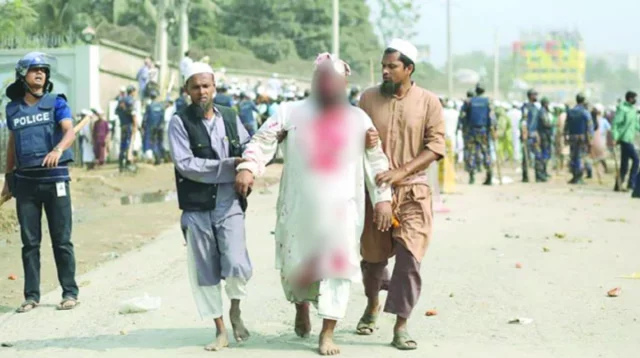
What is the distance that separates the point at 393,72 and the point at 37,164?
9.32 ft

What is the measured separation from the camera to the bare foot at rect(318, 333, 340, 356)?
713 centimetres

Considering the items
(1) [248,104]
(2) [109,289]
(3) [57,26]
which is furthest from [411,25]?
(2) [109,289]

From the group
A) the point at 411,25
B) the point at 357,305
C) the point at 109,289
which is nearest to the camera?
the point at 357,305

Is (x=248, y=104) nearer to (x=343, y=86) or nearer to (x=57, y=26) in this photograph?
(x=57, y=26)

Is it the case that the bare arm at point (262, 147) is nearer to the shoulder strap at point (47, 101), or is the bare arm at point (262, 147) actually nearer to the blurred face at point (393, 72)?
the blurred face at point (393, 72)

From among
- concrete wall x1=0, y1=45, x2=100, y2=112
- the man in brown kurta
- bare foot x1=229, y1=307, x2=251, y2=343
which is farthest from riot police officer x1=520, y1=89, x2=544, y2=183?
bare foot x1=229, y1=307, x2=251, y2=343

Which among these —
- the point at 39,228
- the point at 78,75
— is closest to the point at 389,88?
the point at 39,228

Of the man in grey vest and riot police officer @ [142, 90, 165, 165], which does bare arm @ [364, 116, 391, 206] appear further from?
riot police officer @ [142, 90, 165, 165]

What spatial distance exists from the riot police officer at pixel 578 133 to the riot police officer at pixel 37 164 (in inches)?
623

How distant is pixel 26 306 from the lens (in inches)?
350

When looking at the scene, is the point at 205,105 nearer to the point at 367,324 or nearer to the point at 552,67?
the point at 367,324

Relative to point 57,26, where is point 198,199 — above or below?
below

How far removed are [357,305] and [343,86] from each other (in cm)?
233

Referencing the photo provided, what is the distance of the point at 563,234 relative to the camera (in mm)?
13812
